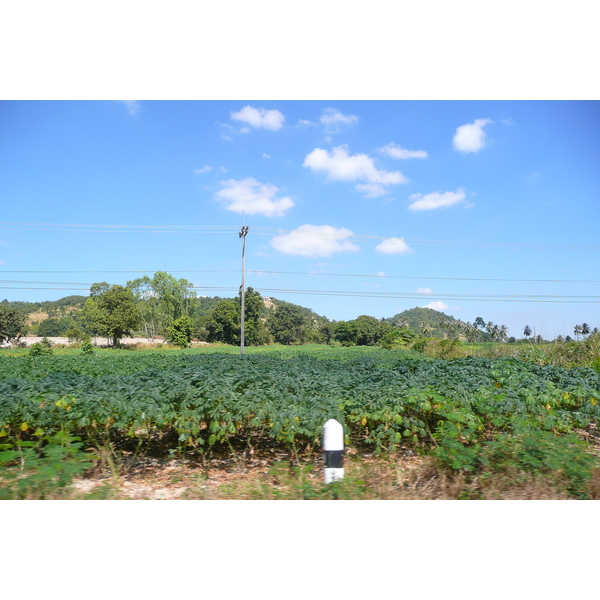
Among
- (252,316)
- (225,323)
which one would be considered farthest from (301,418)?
(225,323)

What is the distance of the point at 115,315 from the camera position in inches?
1875

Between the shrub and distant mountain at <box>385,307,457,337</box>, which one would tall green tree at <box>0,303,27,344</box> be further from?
distant mountain at <box>385,307,457,337</box>

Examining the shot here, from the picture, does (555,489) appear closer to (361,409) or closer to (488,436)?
(488,436)

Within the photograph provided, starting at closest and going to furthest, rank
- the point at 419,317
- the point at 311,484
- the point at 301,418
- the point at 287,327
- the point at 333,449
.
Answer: the point at 333,449
the point at 311,484
the point at 301,418
the point at 287,327
the point at 419,317

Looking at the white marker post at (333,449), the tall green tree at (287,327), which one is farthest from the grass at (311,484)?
the tall green tree at (287,327)

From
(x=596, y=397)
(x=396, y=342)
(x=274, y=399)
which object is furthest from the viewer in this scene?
(x=396, y=342)

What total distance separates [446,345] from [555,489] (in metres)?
25.8

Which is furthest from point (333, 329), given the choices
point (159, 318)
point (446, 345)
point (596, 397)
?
point (596, 397)

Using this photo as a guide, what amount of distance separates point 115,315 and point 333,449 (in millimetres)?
49669

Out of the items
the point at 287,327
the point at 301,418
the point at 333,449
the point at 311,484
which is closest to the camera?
the point at 333,449

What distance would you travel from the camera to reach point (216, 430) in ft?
12.8

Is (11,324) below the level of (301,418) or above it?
above

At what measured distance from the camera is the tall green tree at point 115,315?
47.4 meters

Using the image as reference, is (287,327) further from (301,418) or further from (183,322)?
(301,418)
